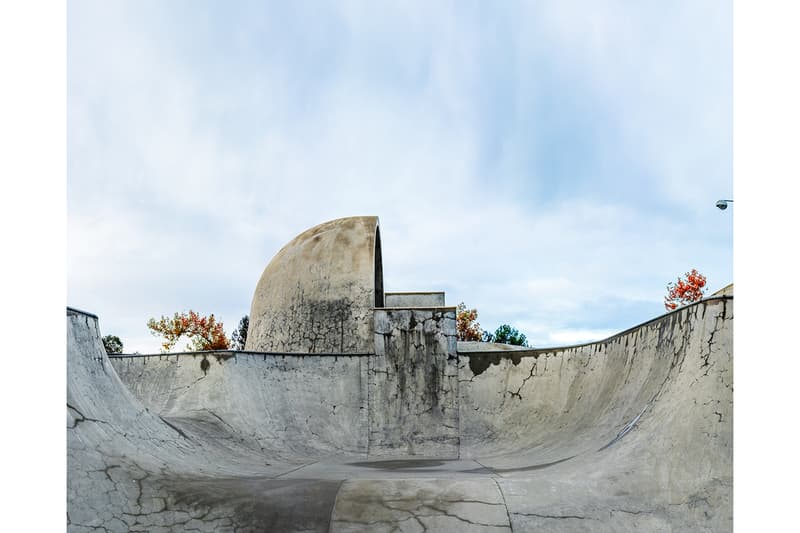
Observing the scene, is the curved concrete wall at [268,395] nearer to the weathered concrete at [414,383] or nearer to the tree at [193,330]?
the weathered concrete at [414,383]

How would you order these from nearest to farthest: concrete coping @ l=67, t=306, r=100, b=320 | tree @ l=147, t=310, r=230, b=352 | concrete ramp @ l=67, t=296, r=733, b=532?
concrete ramp @ l=67, t=296, r=733, b=532, concrete coping @ l=67, t=306, r=100, b=320, tree @ l=147, t=310, r=230, b=352

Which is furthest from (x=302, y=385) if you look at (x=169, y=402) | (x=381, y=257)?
(x=381, y=257)

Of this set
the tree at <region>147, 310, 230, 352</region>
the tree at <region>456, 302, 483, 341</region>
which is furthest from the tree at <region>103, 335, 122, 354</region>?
the tree at <region>456, 302, 483, 341</region>

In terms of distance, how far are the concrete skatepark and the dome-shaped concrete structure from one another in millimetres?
43

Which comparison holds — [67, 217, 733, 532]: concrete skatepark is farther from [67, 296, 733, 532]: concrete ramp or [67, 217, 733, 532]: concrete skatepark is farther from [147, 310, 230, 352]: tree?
[147, 310, 230, 352]: tree

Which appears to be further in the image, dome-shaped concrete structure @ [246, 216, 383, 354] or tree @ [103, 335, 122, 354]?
tree @ [103, 335, 122, 354]

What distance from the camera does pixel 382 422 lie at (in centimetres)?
976

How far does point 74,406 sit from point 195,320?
31.1 metres

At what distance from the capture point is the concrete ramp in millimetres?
3861

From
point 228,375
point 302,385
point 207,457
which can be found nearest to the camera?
point 207,457

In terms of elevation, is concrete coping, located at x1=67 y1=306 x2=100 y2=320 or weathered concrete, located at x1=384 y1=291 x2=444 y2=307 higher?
concrete coping, located at x1=67 y1=306 x2=100 y2=320

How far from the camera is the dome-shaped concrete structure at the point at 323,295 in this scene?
36.3ft
